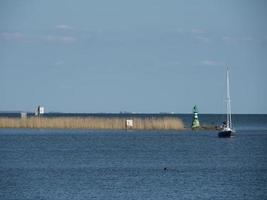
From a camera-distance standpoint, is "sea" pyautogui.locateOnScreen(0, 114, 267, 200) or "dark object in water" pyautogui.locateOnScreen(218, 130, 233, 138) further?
"dark object in water" pyautogui.locateOnScreen(218, 130, 233, 138)

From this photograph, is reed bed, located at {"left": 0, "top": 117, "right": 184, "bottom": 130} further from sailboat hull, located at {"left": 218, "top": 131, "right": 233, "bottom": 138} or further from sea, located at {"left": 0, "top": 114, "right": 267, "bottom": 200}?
sea, located at {"left": 0, "top": 114, "right": 267, "bottom": 200}

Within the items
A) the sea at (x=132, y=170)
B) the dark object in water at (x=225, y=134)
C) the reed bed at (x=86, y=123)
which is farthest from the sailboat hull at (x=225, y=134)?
the reed bed at (x=86, y=123)

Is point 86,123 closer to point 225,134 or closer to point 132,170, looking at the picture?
point 225,134

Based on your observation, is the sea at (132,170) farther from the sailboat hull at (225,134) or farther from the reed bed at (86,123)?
the reed bed at (86,123)

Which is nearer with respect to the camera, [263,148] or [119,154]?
[119,154]

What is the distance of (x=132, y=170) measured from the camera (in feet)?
154

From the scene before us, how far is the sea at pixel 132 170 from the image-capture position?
36969 mm

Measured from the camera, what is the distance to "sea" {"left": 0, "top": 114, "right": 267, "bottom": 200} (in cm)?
3697

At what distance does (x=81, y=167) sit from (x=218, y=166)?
24.5 feet

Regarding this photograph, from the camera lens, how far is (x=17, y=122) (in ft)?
311

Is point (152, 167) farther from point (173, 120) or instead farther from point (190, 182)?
point (173, 120)

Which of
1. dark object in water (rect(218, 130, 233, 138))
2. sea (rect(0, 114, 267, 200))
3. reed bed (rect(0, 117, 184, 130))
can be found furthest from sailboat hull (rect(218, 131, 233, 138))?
reed bed (rect(0, 117, 184, 130))

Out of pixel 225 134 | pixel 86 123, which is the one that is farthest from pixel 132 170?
pixel 86 123

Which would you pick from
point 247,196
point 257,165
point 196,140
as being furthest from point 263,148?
point 247,196
